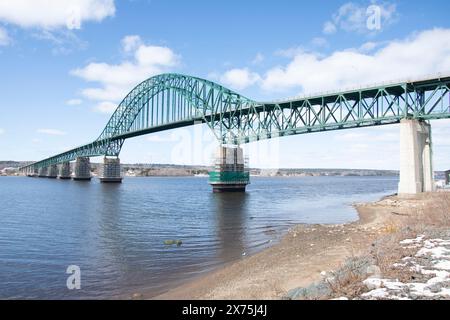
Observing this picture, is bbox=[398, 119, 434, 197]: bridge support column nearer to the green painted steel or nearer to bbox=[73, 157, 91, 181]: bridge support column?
the green painted steel

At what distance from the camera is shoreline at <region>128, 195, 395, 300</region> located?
13125mm

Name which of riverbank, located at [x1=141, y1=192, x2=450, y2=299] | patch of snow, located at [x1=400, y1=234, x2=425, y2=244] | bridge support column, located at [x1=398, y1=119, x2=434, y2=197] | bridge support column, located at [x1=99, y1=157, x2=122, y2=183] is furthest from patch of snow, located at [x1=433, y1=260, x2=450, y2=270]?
bridge support column, located at [x1=99, y1=157, x2=122, y2=183]

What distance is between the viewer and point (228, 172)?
91.0 m

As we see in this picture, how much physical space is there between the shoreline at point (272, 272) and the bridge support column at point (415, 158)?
93.8 ft

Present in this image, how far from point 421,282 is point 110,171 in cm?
16085

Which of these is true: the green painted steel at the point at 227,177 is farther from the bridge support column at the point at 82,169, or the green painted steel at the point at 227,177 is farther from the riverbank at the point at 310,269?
the bridge support column at the point at 82,169

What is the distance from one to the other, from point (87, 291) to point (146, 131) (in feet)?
396

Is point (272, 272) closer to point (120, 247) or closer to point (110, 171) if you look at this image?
point (120, 247)

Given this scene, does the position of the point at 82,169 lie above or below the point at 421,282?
above

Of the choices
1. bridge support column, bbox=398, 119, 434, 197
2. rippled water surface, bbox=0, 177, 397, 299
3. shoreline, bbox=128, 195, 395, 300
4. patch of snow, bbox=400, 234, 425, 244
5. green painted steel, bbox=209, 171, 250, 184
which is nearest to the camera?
shoreline, bbox=128, 195, 395, 300

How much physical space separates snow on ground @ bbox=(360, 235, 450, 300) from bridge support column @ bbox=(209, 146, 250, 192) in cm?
7793

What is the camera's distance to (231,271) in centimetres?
1761

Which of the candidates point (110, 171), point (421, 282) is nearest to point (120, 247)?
point (421, 282)
